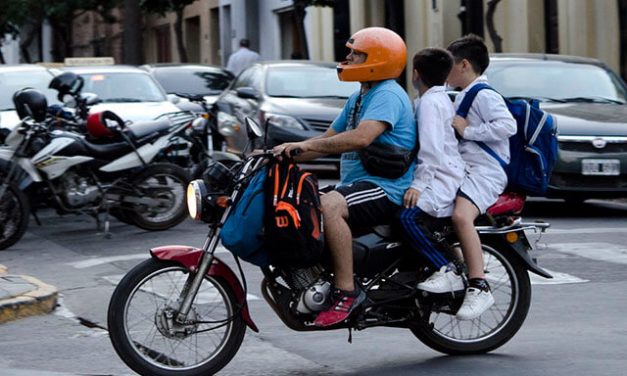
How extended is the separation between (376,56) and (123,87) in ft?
39.4

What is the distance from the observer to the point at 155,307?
682cm

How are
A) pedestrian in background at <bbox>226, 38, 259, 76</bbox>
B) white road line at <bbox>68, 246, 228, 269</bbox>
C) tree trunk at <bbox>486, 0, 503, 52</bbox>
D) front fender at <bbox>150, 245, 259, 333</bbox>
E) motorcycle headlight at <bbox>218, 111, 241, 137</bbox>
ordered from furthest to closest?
1. pedestrian in background at <bbox>226, 38, 259, 76</bbox>
2. tree trunk at <bbox>486, 0, 503, 52</bbox>
3. motorcycle headlight at <bbox>218, 111, 241, 137</bbox>
4. white road line at <bbox>68, 246, 228, 269</bbox>
5. front fender at <bbox>150, 245, 259, 333</bbox>

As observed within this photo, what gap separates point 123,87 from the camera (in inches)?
739

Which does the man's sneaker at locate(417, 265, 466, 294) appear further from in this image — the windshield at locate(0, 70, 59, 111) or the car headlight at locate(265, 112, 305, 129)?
the windshield at locate(0, 70, 59, 111)

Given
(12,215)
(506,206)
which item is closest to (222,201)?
(506,206)

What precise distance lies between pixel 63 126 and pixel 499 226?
24.8 feet

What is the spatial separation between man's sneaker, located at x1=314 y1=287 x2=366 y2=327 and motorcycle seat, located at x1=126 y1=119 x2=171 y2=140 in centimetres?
694

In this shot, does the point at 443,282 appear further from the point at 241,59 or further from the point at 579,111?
the point at 241,59

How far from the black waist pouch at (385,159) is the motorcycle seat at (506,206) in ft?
2.03

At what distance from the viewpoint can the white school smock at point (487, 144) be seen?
7340 mm

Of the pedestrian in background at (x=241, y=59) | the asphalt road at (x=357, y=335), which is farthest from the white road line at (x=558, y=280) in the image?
the pedestrian in background at (x=241, y=59)

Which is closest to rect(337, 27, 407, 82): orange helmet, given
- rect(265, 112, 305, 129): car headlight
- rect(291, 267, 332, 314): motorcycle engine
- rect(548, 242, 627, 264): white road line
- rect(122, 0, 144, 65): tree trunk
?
rect(291, 267, 332, 314): motorcycle engine

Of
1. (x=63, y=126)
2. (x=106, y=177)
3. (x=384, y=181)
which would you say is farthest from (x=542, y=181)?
(x=63, y=126)

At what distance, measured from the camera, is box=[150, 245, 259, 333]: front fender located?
678cm
